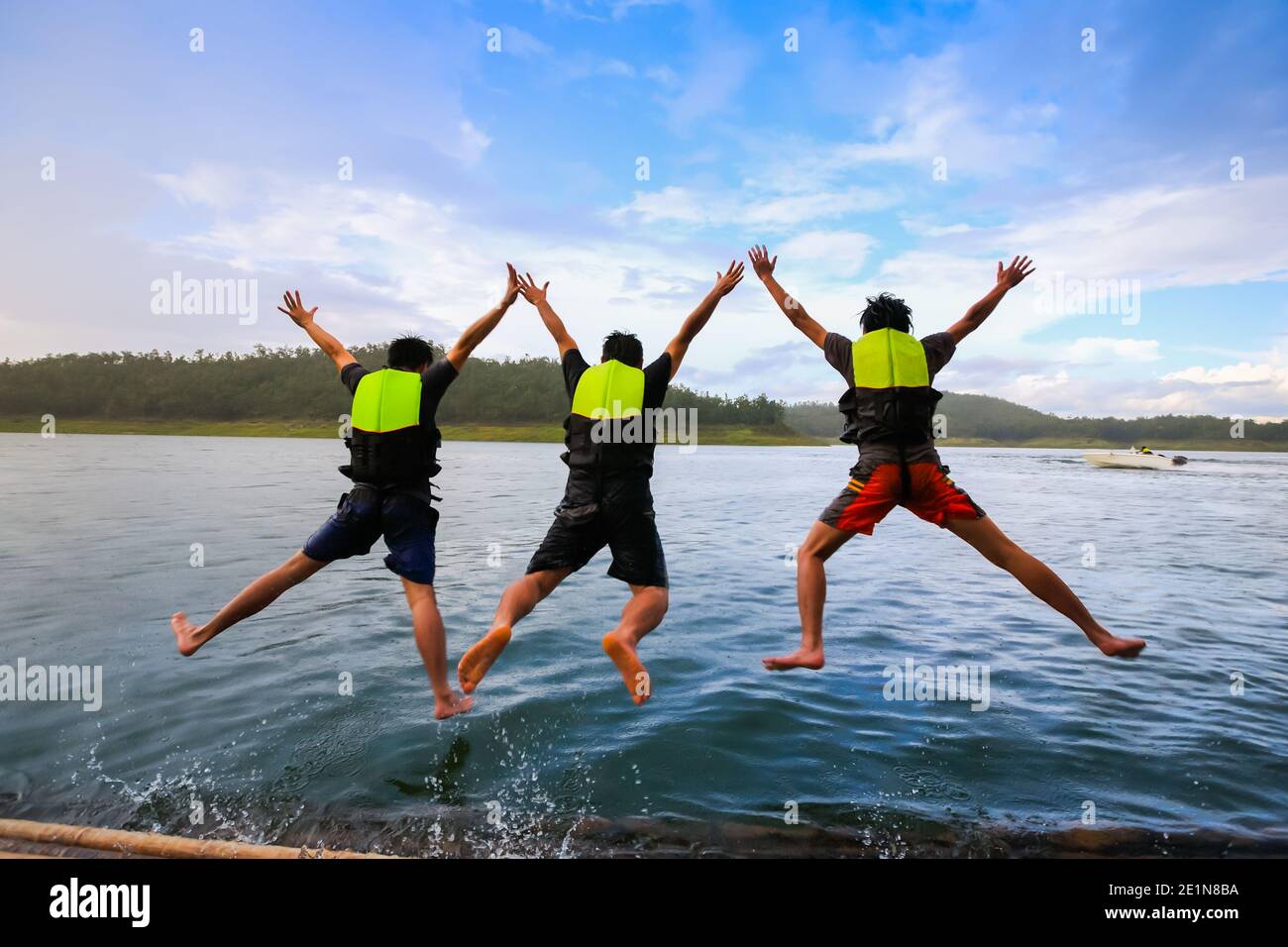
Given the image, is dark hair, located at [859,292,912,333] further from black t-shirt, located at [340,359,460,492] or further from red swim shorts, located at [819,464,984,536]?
black t-shirt, located at [340,359,460,492]

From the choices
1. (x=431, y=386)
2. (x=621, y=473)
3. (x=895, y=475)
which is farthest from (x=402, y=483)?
A: (x=895, y=475)

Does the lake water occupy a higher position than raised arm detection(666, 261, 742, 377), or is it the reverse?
raised arm detection(666, 261, 742, 377)

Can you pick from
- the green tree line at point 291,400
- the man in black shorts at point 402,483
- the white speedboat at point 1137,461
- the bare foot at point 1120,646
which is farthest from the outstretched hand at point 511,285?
the green tree line at point 291,400

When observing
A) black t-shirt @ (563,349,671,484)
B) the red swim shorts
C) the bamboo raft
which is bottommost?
the bamboo raft

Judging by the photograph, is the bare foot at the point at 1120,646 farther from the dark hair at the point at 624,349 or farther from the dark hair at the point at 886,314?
the dark hair at the point at 624,349

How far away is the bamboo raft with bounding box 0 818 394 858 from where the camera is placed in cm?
521

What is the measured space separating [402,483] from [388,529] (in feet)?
1.43

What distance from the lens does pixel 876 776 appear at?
7.36 meters

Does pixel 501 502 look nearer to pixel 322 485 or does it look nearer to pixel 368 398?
pixel 322 485

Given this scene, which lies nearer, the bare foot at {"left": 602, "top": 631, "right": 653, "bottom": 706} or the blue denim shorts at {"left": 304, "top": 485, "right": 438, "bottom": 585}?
the bare foot at {"left": 602, "top": 631, "right": 653, "bottom": 706}

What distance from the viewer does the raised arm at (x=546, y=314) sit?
23.1 ft

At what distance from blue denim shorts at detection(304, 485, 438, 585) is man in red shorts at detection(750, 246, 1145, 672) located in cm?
341

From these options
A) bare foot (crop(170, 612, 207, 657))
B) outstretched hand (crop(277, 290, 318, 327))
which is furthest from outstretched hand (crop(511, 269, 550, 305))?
bare foot (crop(170, 612, 207, 657))

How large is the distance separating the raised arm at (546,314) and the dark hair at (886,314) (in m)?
2.82
